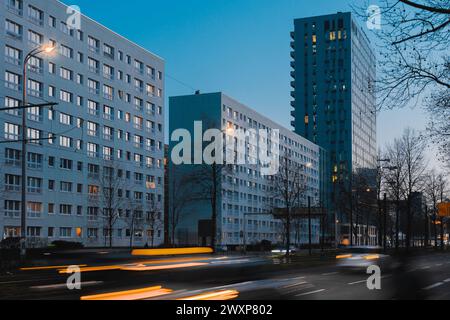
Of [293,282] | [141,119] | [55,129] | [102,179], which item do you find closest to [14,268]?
[293,282]

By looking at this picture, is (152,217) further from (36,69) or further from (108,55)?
(36,69)

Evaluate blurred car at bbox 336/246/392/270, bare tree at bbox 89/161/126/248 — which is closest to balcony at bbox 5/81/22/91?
bare tree at bbox 89/161/126/248

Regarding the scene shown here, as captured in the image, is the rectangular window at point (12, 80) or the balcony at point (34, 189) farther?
the balcony at point (34, 189)

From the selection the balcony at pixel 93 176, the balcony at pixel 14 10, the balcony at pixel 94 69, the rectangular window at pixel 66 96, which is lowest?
the balcony at pixel 93 176

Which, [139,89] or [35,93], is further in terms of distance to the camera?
[139,89]

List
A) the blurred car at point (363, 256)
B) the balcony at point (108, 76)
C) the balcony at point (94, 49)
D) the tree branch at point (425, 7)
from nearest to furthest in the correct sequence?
the tree branch at point (425, 7)
the blurred car at point (363, 256)
the balcony at point (94, 49)
the balcony at point (108, 76)

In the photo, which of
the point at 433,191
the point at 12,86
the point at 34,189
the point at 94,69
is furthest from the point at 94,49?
the point at 433,191

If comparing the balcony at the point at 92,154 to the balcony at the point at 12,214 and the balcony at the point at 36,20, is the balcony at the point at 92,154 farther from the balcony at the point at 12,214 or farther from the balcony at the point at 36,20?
the balcony at the point at 36,20

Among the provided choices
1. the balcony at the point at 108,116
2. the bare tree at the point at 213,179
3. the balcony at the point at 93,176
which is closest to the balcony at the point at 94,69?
the balcony at the point at 108,116

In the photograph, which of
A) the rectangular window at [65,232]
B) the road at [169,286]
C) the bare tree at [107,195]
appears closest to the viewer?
the road at [169,286]

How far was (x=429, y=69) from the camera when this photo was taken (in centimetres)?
1581

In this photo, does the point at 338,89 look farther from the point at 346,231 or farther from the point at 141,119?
the point at 141,119
